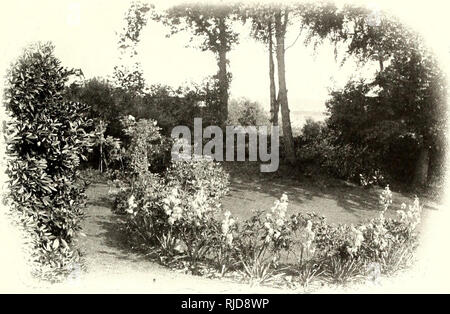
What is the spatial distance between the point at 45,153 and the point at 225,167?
488 inches

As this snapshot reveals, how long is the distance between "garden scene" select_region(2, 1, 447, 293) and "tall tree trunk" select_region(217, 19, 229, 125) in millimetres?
95

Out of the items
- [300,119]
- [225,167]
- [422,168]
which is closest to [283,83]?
[225,167]

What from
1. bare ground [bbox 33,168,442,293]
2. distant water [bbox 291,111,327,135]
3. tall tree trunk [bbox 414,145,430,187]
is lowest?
bare ground [bbox 33,168,442,293]

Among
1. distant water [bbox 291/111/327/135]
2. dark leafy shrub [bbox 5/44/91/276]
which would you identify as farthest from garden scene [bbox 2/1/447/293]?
distant water [bbox 291/111/327/135]

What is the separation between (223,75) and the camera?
22938 mm

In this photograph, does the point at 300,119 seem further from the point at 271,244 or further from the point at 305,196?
the point at 271,244

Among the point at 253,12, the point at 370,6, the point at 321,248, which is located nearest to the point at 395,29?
the point at 370,6

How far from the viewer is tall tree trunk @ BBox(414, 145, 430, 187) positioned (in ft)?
56.3

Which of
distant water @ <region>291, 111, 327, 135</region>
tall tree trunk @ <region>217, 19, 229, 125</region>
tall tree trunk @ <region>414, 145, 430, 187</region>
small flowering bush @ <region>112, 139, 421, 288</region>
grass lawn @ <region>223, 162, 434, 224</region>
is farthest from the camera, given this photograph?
distant water @ <region>291, 111, 327, 135</region>

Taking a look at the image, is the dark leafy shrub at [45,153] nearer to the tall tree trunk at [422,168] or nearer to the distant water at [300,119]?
the tall tree trunk at [422,168]

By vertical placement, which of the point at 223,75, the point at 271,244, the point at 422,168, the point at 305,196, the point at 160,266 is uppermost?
the point at 223,75

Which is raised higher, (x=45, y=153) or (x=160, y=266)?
(x=45, y=153)

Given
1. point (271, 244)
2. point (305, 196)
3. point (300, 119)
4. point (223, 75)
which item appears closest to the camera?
point (271, 244)

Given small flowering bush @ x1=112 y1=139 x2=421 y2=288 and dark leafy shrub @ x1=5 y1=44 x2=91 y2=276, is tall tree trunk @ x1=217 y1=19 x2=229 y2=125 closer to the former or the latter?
small flowering bush @ x1=112 y1=139 x2=421 y2=288
